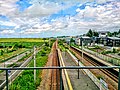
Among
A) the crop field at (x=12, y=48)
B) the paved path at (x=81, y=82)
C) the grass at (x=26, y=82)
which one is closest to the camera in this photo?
A: the paved path at (x=81, y=82)

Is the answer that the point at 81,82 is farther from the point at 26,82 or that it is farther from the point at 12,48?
the point at 12,48

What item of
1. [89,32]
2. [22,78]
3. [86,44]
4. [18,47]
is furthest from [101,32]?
[22,78]

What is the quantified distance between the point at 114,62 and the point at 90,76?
43.7 feet

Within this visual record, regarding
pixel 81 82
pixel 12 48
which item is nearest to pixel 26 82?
pixel 81 82

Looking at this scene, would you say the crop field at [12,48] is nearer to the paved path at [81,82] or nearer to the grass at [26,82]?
the grass at [26,82]

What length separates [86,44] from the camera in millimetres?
74562

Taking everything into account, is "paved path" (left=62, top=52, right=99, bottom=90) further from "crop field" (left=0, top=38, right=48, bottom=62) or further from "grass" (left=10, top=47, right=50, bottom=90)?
"crop field" (left=0, top=38, right=48, bottom=62)

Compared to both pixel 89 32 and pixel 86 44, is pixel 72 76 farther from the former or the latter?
pixel 89 32

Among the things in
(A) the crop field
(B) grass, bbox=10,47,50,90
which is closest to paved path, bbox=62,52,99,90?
(B) grass, bbox=10,47,50,90

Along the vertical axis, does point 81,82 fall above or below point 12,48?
above

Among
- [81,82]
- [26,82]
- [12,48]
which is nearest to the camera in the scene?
[81,82]

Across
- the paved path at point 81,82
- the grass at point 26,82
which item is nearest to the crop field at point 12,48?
the grass at point 26,82

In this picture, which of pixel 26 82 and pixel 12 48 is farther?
pixel 12 48

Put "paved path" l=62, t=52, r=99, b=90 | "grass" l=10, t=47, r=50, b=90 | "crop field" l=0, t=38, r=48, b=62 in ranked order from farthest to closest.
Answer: "crop field" l=0, t=38, r=48, b=62, "grass" l=10, t=47, r=50, b=90, "paved path" l=62, t=52, r=99, b=90
